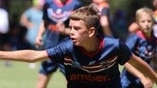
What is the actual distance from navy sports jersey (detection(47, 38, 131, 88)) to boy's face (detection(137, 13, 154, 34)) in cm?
179

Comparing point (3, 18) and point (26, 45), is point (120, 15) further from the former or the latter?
point (3, 18)

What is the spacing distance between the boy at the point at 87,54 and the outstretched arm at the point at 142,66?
143 mm

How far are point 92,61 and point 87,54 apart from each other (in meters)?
0.08

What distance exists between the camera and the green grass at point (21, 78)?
13.0 meters

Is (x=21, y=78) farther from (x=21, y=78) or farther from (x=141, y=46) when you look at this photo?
(x=141, y=46)

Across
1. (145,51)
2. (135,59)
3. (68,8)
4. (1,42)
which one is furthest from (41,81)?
(1,42)

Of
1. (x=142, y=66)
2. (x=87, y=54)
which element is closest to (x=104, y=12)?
(x=142, y=66)

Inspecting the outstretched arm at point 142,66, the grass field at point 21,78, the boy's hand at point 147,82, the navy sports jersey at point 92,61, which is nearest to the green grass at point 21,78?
the grass field at point 21,78

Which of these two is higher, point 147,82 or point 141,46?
point 147,82

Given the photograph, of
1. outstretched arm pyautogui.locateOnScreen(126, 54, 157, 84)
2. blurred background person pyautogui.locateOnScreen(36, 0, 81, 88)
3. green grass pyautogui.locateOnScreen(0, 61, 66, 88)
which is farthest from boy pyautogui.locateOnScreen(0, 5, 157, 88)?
green grass pyautogui.locateOnScreen(0, 61, 66, 88)

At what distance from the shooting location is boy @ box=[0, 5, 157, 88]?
674 cm

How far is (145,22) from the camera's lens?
8.90 meters

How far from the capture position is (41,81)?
1025cm

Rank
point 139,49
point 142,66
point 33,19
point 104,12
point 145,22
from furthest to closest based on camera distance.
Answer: point 33,19 → point 104,12 → point 145,22 → point 139,49 → point 142,66
